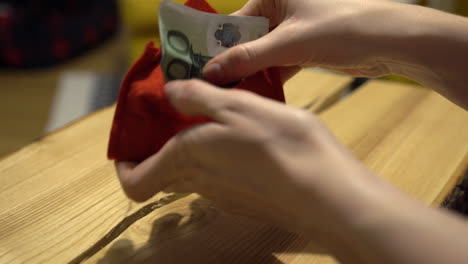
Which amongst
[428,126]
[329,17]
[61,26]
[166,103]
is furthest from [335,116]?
[61,26]

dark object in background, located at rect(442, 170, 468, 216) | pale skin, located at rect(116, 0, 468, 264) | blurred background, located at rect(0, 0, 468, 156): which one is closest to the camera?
pale skin, located at rect(116, 0, 468, 264)

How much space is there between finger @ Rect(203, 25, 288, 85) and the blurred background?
3.14 feet

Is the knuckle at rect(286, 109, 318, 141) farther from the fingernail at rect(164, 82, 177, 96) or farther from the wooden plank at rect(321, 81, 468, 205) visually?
the wooden plank at rect(321, 81, 468, 205)

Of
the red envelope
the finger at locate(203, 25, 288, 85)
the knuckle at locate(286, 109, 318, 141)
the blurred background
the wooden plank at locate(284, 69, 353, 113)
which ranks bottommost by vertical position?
the blurred background

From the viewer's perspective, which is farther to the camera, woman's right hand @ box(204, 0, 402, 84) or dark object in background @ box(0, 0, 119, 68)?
dark object in background @ box(0, 0, 119, 68)

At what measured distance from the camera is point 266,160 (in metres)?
0.33

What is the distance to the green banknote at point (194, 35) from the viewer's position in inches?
18.6

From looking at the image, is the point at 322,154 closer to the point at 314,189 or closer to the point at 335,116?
the point at 314,189

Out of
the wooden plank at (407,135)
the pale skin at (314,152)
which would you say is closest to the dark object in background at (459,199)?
the wooden plank at (407,135)

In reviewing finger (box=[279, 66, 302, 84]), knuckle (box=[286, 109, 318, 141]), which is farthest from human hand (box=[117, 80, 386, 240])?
finger (box=[279, 66, 302, 84])

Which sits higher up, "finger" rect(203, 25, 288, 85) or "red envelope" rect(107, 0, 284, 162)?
"finger" rect(203, 25, 288, 85)

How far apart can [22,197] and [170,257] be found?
0.23 meters

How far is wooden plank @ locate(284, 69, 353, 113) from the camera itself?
794 mm

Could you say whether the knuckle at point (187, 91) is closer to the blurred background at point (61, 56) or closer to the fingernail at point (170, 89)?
the fingernail at point (170, 89)
